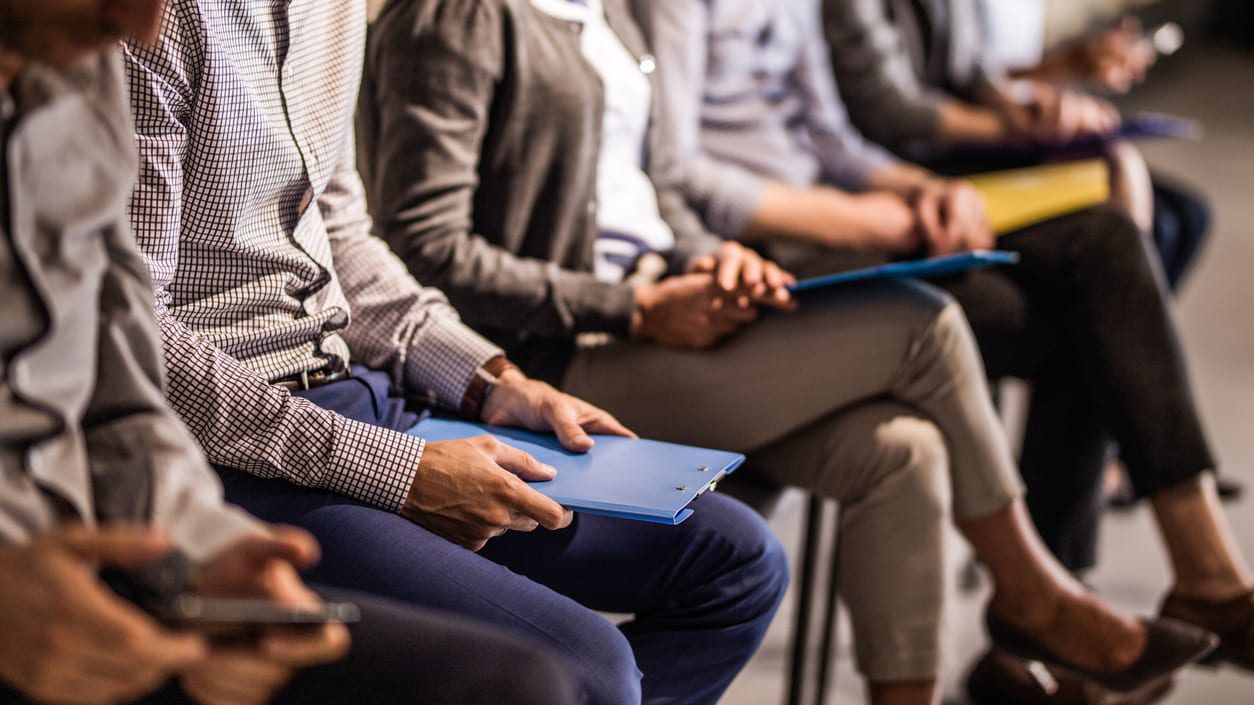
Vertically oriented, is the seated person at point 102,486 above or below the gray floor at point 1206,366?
above

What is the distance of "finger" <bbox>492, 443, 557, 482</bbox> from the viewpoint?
983 mm

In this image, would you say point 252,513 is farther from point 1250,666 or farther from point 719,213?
point 1250,666

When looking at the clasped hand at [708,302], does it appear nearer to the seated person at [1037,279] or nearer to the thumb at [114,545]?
the seated person at [1037,279]

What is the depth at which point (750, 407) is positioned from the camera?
1.33 m

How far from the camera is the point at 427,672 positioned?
0.80m

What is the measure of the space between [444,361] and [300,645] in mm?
560

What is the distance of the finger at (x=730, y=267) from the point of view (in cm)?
135

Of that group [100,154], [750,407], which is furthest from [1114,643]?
[100,154]

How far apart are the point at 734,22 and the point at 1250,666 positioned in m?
1.14

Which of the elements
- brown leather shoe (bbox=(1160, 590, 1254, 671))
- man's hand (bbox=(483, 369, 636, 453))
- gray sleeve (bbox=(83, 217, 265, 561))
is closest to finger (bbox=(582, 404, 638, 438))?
man's hand (bbox=(483, 369, 636, 453))

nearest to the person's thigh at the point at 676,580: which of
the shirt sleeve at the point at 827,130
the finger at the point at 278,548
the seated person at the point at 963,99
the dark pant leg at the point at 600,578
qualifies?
the dark pant leg at the point at 600,578

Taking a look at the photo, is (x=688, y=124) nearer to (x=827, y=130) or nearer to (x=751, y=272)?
(x=751, y=272)

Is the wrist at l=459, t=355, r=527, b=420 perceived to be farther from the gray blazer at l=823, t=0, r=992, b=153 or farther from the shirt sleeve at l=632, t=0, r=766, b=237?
the gray blazer at l=823, t=0, r=992, b=153

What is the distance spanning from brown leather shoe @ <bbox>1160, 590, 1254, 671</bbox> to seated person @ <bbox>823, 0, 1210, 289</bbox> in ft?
2.56
